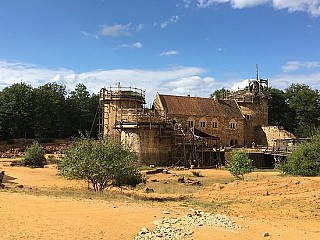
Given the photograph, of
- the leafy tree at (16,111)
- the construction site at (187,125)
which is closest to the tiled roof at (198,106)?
the construction site at (187,125)

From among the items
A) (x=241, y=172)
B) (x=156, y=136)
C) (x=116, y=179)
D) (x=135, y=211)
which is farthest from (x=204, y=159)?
(x=135, y=211)

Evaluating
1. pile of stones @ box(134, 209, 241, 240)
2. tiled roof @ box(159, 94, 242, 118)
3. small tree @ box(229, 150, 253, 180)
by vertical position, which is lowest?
pile of stones @ box(134, 209, 241, 240)

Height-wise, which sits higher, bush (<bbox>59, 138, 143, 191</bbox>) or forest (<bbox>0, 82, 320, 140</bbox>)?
forest (<bbox>0, 82, 320, 140</bbox>)

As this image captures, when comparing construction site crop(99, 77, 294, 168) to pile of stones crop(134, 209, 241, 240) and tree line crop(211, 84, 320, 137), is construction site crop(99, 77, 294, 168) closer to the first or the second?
tree line crop(211, 84, 320, 137)

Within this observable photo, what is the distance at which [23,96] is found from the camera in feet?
241

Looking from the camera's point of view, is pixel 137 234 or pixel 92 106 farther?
pixel 92 106

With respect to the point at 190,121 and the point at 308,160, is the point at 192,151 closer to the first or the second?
the point at 190,121

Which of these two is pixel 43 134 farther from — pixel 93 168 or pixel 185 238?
pixel 185 238

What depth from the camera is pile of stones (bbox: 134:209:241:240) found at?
1160cm

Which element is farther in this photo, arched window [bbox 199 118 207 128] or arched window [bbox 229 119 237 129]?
arched window [bbox 229 119 237 129]

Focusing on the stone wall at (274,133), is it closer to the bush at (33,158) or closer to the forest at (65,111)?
the forest at (65,111)

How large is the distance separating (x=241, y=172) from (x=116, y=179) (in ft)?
47.5

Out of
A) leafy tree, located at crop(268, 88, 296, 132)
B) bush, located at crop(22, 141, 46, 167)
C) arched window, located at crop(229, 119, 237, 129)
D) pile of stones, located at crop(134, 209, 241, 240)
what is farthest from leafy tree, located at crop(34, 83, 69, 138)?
pile of stones, located at crop(134, 209, 241, 240)

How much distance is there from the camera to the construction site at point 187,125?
47594 mm
